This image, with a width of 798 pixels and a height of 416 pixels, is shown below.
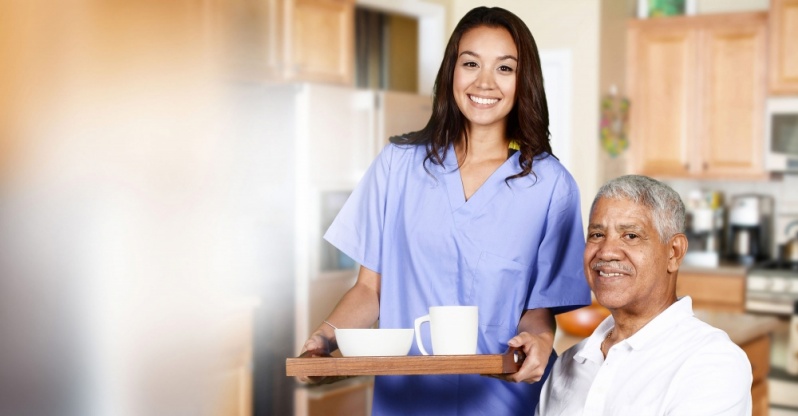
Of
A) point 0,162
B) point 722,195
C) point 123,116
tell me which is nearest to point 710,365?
point 0,162

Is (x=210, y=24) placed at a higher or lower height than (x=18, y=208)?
higher

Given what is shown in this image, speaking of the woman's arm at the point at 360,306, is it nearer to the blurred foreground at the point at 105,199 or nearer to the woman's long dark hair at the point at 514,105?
the woman's long dark hair at the point at 514,105

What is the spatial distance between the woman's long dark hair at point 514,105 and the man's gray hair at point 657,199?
152 mm

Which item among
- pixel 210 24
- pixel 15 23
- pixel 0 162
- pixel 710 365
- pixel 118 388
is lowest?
pixel 118 388

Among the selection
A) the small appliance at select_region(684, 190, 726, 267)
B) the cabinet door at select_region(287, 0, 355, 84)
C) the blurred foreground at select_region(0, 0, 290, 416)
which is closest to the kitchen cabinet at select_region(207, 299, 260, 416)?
the blurred foreground at select_region(0, 0, 290, 416)

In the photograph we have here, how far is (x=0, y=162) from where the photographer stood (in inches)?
50.3

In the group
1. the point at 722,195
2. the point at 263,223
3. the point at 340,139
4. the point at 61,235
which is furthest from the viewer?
the point at 722,195

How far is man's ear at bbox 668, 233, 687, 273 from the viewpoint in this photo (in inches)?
45.5

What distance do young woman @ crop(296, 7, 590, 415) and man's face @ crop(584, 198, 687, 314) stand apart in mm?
109

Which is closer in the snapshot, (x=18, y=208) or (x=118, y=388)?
(x=18, y=208)

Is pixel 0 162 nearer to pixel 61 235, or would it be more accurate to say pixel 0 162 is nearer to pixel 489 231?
pixel 61 235

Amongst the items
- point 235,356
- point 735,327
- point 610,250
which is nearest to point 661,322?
point 610,250

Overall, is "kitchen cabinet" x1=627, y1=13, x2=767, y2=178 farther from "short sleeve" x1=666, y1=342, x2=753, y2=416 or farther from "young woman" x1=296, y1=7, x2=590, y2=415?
"short sleeve" x1=666, y1=342, x2=753, y2=416

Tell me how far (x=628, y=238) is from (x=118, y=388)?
129 centimetres
